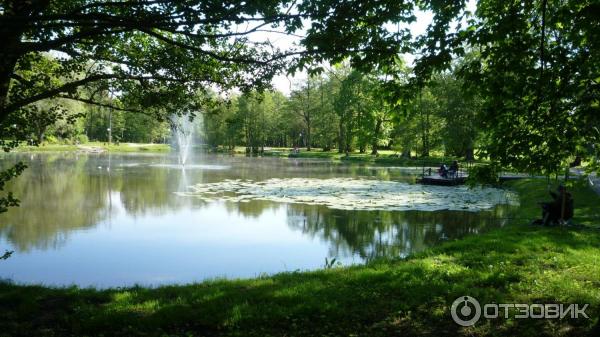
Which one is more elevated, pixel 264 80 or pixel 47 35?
Answer: pixel 47 35

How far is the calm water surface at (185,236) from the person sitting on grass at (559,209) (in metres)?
3.19

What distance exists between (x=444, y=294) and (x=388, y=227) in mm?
9514

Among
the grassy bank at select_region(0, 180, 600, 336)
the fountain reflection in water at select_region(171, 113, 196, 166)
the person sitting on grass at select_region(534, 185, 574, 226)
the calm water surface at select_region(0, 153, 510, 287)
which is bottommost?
the calm water surface at select_region(0, 153, 510, 287)

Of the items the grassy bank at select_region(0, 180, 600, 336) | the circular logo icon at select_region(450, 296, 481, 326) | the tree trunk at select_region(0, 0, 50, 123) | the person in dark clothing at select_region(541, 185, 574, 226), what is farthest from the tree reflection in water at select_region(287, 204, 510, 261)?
the tree trunk at select_region(0, 0, 50, 123)

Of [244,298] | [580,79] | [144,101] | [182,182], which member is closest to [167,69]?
[144,101]

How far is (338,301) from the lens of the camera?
22.0 ft

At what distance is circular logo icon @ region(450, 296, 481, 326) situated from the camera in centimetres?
598

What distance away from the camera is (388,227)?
1648 centimetres

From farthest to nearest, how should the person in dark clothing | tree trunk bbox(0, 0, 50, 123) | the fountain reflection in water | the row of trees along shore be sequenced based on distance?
1. the person in dark clothing
2. the fountain reflection in water
3. the row of trees along shore
4. tree trunk bbox(0, 0, 50, 123)

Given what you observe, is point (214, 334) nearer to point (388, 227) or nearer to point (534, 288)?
point (534, 288)

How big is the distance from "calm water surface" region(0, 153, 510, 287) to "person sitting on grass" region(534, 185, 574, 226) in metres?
3.19

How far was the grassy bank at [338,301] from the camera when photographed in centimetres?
569

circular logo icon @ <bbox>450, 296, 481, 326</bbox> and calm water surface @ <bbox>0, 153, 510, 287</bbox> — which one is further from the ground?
circular logo icon @ <bbox>450, 296, 481, 326</bbox>

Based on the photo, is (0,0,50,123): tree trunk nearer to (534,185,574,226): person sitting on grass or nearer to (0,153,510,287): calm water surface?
(0,153,510,287): calm water surface
